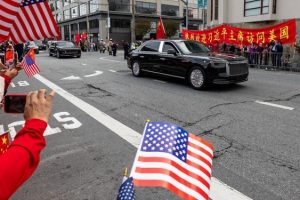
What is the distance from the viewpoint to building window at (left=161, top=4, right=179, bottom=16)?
68.5 m

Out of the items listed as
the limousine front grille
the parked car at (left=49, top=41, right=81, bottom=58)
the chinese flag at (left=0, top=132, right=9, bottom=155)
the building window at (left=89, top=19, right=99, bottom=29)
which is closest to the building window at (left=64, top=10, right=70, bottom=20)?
the building window at (left=89, top=19, right=99, bottom=29)

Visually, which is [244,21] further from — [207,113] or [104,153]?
[104,153]

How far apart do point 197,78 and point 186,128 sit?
4.46 m

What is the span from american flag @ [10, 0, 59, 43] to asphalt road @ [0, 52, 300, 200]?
5.55 feet

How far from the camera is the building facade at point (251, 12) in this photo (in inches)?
845

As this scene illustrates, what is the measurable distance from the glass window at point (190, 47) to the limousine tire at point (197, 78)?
822 mm

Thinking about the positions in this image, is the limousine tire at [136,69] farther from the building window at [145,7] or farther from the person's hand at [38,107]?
the building window at [145,7]

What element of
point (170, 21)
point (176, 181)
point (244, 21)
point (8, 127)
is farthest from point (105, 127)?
point (170, 21)

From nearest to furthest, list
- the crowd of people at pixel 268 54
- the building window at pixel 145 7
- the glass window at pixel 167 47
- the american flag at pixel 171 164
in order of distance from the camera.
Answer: the american flag at pixel 171 164 → the glass window at pixel 167 47 → the crowd of people at pixel 268 54 → the building window at pixel 145 7

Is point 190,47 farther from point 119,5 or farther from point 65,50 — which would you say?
point 119,5

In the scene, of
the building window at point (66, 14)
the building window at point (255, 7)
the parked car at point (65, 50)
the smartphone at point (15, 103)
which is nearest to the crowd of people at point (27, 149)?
the smartphone at point (15, 103)

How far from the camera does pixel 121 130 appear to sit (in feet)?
19.7

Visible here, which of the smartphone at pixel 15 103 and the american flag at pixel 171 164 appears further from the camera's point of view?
the smartphone at pixel 15 103

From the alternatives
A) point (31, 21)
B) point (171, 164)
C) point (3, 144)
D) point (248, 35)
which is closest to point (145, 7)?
point (248, 35)
